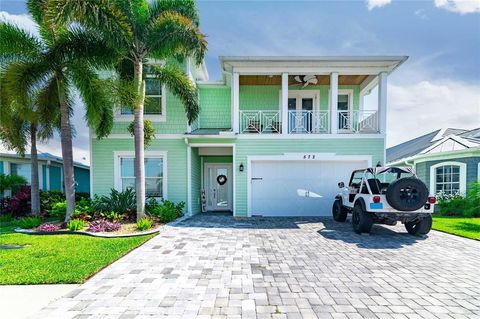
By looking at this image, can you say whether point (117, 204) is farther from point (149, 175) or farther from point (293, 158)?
point (293, 158)

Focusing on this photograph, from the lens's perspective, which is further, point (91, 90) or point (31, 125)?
point (31, 125)

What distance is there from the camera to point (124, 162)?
1045 centimetres

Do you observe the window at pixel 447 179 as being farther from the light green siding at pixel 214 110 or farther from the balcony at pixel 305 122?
the light green siding at pixel 214 110

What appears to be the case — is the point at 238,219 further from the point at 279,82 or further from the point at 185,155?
the point at 279,82

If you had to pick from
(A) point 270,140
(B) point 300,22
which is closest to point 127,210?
(A) point 270,140

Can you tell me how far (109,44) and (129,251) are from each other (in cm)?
605

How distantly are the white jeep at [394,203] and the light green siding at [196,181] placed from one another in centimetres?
659

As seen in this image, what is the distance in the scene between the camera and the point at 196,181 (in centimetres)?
1152

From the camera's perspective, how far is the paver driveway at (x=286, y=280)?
3.21 m

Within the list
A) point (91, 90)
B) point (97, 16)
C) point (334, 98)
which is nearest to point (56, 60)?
point (91, 90)

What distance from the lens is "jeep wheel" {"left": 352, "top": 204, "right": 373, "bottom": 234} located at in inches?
274

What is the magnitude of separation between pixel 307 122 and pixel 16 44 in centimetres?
1104

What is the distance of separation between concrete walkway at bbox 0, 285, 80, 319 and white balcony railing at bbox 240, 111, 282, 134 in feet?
27.3

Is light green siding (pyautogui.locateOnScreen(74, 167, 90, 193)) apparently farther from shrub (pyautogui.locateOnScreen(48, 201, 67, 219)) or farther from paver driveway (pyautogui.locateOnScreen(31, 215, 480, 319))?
paver driveway (pyautogui.locateOnScreen(31, 215, 480, 319))
